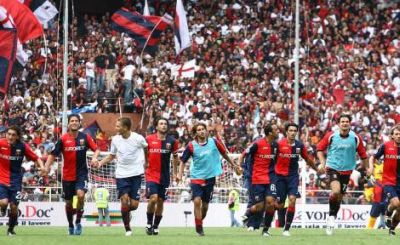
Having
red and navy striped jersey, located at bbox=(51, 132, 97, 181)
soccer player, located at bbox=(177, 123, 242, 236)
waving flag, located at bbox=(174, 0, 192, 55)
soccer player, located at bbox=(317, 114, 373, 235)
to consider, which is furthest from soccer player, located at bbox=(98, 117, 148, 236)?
waving flag, located at bbox=(174, 0, 192, 55)

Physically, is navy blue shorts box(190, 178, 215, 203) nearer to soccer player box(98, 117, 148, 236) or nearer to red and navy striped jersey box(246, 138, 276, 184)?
red and navy striped jersey box(246, 138, 276, 184)

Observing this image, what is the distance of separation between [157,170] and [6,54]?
39.8 ft

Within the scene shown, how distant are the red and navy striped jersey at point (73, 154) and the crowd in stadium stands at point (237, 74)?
13.0 m

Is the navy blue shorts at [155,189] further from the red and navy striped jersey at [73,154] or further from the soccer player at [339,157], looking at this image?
the soccer player at [339,157]

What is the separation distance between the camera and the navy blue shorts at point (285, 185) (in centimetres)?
2595

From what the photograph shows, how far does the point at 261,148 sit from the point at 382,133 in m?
19.1

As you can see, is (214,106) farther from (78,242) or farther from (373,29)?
(78,242)

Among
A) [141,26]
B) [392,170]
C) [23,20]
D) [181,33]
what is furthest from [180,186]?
[392,170]

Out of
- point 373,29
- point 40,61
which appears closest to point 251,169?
point 40,61

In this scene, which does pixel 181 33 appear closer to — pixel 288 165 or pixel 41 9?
pixel 41 9

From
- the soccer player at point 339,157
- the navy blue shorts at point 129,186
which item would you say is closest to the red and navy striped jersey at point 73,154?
the navy blue shorts at point 129,186

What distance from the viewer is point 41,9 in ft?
129

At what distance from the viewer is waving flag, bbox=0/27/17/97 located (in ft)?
120

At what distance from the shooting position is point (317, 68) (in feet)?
160
